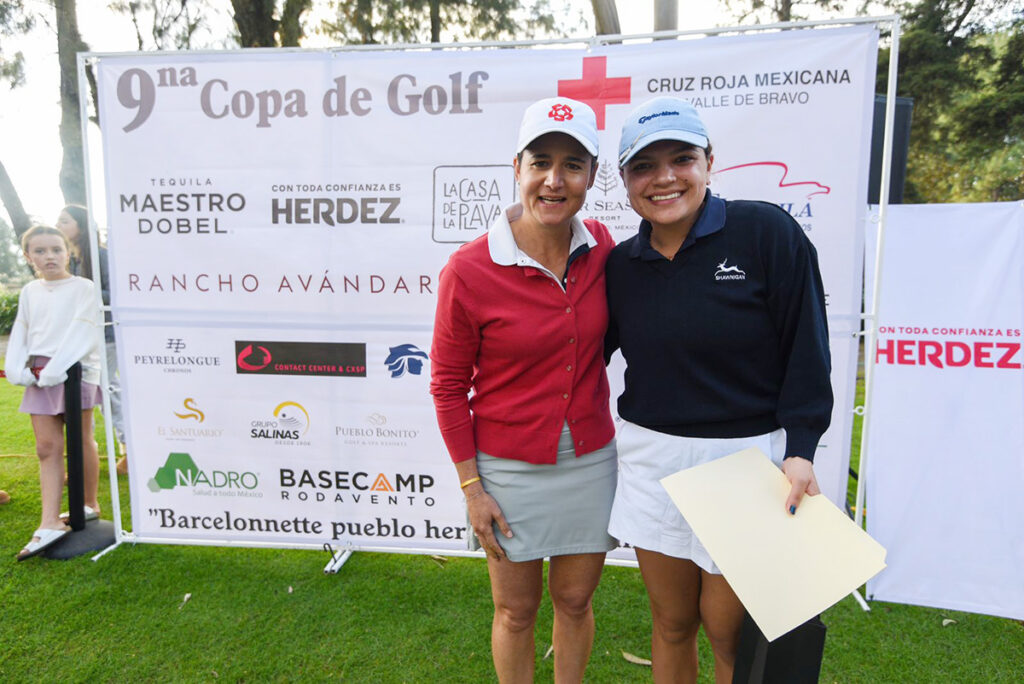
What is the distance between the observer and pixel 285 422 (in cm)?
285

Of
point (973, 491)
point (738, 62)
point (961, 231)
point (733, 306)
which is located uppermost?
point (738, 62)

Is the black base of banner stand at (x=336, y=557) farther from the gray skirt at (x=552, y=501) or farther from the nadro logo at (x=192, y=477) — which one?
the gray skirt at (x=552, y=501)

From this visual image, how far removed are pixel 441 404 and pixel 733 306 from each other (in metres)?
0.76

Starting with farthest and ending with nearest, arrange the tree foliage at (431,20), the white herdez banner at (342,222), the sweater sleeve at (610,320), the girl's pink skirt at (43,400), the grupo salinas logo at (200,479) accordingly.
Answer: the tree foliage at (431,20), the girl's pink skirt at (43,400), the grupo salinas logo at (200,479), the white herdez banner at (342,222), the sweater sleeve at (610,320)

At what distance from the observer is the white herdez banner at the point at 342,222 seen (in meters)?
2.43

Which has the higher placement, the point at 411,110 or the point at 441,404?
the point at 411,110

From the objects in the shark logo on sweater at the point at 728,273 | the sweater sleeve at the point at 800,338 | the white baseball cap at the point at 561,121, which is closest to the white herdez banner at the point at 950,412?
the sweater sleeve at the point at 800,338

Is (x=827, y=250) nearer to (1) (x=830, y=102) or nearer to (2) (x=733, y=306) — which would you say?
(1) (x=830, y=102)

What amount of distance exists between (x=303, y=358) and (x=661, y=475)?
1.92m

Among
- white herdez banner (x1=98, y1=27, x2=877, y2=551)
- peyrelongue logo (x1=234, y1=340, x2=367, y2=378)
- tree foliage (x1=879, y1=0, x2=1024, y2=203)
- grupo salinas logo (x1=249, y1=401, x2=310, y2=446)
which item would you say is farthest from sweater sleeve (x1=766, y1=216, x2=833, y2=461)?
tree foliage (x1=879, y1=0, x2=1024, y2=203)

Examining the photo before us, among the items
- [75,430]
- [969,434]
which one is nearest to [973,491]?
[969,434]

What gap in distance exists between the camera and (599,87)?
8.18 ft

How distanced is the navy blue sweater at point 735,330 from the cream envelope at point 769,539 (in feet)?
0.34

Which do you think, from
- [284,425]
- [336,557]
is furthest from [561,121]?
[336,557]
